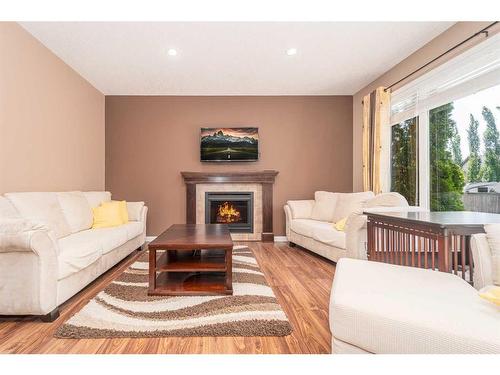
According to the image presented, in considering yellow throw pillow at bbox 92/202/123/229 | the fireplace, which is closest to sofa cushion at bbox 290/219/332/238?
the fireplace

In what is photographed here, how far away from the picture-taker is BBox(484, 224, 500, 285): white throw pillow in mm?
1402

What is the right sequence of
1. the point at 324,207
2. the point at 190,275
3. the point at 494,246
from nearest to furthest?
the point at 494,246, the point at 190,275, the point at 324,207

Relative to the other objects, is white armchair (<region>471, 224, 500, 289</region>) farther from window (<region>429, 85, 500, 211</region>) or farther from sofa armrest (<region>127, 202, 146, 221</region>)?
sofa armrest (<region>127, 202, 146, 221</region>)

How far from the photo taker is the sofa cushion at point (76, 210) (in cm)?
328

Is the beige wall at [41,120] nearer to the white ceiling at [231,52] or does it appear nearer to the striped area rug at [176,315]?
the white ceiling at [231,52]

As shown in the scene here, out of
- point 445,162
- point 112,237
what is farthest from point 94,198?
point 445,162

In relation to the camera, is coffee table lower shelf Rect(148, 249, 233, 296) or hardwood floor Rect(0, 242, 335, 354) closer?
hardwood floor Rect(0, 242, 335, 354)

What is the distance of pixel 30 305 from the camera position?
199 cm

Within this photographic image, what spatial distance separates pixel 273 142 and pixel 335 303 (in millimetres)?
4338

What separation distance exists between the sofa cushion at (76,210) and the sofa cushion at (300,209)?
291cm

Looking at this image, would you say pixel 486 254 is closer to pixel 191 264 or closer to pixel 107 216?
pixel 191 264

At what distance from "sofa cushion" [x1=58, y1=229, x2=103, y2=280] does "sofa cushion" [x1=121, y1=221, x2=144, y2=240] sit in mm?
610

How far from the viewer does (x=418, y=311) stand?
3.65ft

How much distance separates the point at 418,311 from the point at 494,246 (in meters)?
0.68
